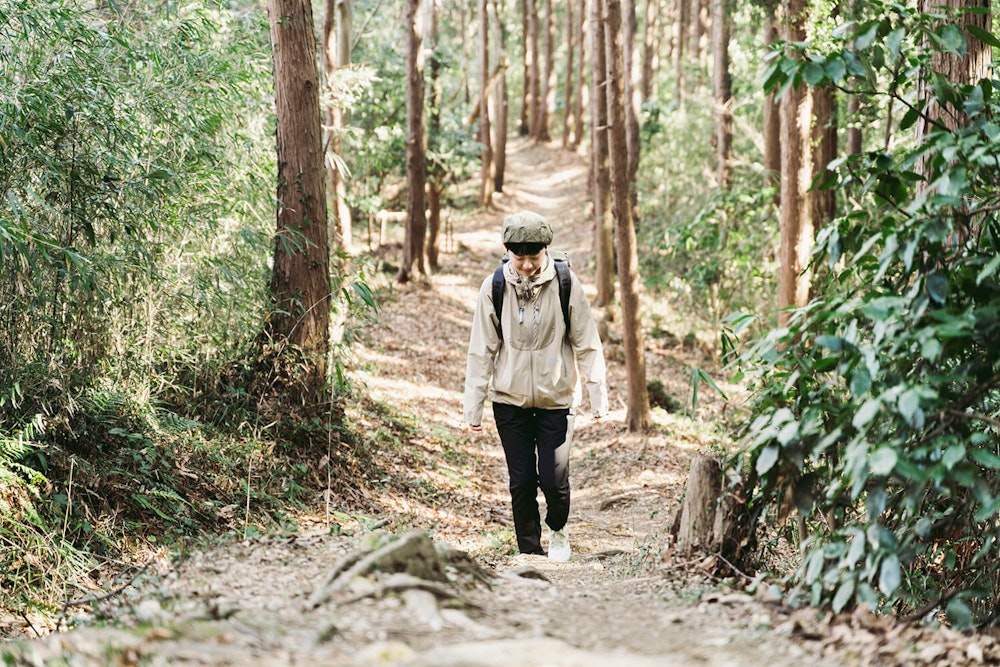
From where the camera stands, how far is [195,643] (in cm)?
277

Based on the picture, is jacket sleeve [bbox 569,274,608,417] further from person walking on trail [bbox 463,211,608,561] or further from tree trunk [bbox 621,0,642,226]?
tree trunk [bbox 621,0,642,226]

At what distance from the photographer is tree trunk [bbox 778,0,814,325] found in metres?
9.66

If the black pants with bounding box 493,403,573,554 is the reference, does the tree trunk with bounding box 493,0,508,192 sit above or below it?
above

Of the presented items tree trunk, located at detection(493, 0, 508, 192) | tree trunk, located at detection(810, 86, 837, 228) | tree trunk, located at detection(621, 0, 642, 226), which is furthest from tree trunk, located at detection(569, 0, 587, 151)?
tree trunk, located at detection(810, 86, 837, 228)

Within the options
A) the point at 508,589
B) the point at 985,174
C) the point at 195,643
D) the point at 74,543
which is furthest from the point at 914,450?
the point at 74,543

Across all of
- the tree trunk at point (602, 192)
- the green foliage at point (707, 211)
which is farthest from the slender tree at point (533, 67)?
the tree trunk at point (602, 192)

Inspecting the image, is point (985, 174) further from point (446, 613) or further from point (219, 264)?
point (219, 264)

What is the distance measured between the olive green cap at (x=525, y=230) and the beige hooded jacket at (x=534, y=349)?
0.24 meters

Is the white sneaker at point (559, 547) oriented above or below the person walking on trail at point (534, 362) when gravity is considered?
below

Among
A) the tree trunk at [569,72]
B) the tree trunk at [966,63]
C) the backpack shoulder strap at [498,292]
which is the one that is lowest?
the backpack shoulder strap at [498,292]

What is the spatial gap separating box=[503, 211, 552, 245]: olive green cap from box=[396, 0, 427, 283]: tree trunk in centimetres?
1277

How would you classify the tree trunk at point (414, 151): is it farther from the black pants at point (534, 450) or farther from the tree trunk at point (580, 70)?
the tree trunk at point (580, 70)

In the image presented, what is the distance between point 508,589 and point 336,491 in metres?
3.16

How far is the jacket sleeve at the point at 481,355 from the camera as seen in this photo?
5.58m
